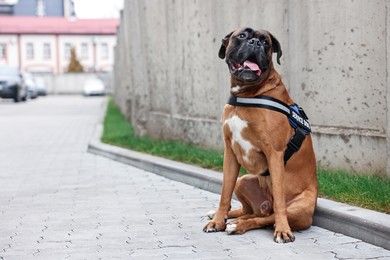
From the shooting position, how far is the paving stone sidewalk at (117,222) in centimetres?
482

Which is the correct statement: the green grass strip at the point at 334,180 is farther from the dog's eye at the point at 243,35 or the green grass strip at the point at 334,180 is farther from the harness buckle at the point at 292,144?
the dog's eye at the point at 243,35

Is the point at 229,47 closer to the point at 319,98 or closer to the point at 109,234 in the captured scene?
the point at 109,234

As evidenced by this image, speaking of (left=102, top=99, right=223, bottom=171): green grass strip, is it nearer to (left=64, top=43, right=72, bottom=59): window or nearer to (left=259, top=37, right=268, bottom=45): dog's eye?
(left=259, top=37, right=268, bottom=45): dog's eye

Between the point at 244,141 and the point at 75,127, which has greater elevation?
the point at 244,141

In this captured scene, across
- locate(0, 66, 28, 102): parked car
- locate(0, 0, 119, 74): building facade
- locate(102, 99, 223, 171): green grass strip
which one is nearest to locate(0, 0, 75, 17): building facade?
locate(0, 0, 119, 74): building facade

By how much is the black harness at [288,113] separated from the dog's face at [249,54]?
148 millimetres

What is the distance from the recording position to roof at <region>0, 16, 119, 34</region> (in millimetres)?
74375

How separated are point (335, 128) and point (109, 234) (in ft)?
9.15

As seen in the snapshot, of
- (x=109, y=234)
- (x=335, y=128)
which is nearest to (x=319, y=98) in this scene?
(x=335, y=128)

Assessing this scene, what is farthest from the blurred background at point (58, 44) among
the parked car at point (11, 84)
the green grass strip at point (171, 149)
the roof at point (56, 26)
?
the green grass strip at point (171, 149)

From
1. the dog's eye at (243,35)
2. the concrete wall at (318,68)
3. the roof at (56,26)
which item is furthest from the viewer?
the roof at (56,26)

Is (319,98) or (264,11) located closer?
(319,98)

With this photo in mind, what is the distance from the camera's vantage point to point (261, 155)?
5.25 metres

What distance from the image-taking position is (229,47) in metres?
5.18
